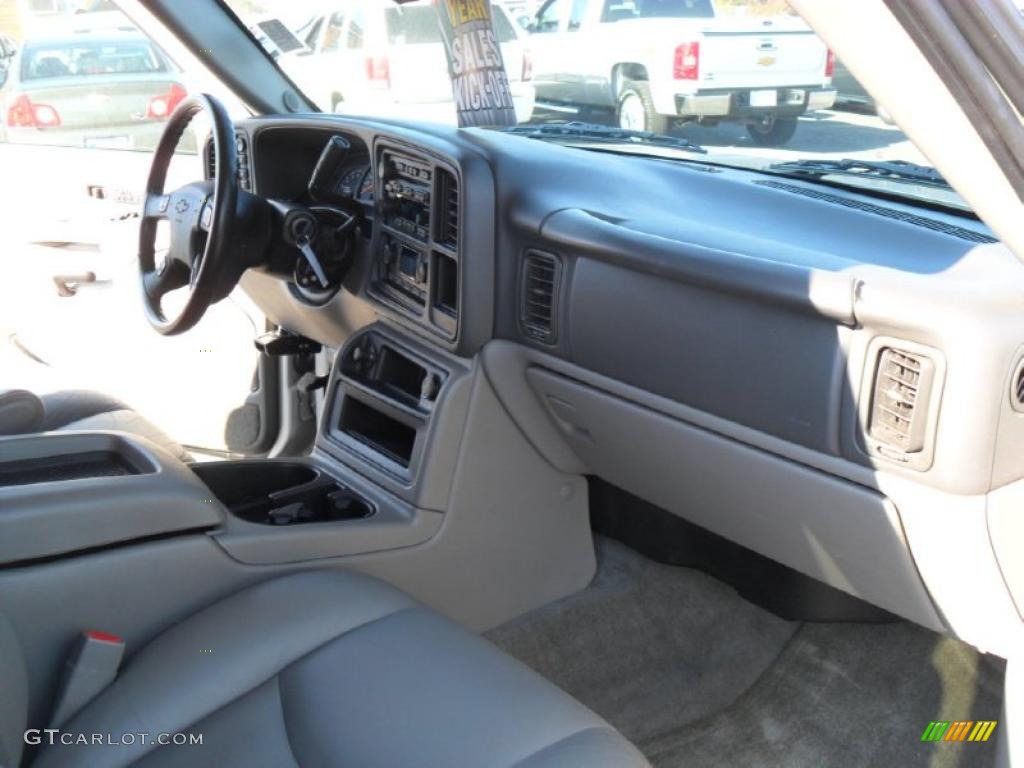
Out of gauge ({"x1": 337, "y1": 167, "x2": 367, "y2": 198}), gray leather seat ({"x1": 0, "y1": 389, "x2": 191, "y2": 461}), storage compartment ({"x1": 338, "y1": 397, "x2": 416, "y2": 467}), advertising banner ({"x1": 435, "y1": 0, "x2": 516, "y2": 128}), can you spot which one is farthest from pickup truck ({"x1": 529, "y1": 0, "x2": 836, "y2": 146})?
gray leather seat ({"x1": 0, "y1": 389, "x2": 191, "y2": 461})

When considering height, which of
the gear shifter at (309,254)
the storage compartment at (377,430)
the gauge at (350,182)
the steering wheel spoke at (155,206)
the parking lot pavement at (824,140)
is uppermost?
the parking lot pavement at (824,140)

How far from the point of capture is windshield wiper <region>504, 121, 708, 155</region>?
Answer: 2488mm

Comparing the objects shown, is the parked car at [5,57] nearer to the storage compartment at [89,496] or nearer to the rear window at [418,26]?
the rear window at [418,26]

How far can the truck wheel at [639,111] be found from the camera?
2482mm

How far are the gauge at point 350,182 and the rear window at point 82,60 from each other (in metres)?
1.61

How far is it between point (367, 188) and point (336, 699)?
51.3 inches

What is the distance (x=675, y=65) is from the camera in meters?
2.33

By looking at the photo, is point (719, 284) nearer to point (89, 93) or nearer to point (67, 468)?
point (67, 468)

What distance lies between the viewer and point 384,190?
2.39 meters

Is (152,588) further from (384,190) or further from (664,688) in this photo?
(664,688)

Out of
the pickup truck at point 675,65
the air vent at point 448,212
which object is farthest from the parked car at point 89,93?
the air vent at point 448,212

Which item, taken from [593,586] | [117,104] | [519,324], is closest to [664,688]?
[593,586]

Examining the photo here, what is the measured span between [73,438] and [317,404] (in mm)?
1072

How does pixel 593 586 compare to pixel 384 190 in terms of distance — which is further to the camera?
pixel 593 586
